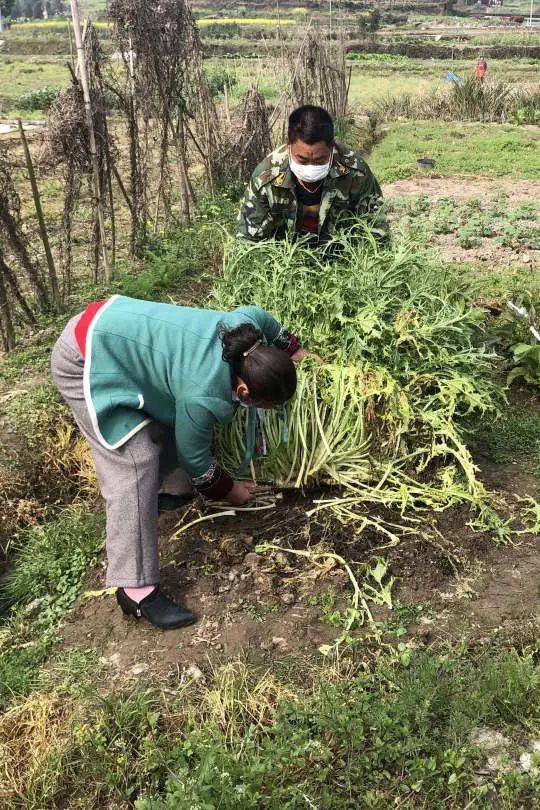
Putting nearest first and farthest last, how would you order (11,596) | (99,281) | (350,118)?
(11,596)
(99,281)
(350,118)

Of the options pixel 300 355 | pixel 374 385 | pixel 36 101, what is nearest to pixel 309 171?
pixel 300 355

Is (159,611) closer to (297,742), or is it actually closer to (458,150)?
(297,742)

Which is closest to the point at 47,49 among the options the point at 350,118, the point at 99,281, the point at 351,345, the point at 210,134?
the point at 350,118

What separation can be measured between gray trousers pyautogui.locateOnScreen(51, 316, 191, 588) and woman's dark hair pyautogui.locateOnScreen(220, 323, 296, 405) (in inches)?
19.1

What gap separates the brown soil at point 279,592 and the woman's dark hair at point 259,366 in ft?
2.60

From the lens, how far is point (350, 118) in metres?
12.1

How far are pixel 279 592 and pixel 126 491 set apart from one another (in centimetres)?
69

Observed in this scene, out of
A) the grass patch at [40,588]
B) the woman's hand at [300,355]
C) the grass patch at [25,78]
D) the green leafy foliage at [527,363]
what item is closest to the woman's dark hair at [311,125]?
the woman's hand at [300,355]

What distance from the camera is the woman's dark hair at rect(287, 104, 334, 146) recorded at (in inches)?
126

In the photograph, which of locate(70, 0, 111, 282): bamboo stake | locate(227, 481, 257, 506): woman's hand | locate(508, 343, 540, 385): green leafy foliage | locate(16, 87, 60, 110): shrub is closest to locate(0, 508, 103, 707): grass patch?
locate(227, 481, 257, 506): woman's hand

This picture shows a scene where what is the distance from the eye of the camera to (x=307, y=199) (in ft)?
12.0

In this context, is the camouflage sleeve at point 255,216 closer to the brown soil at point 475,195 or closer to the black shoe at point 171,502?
the black shoe at point 171,502

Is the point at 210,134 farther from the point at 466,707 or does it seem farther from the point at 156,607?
the point at 466,707

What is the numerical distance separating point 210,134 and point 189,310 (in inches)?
228
